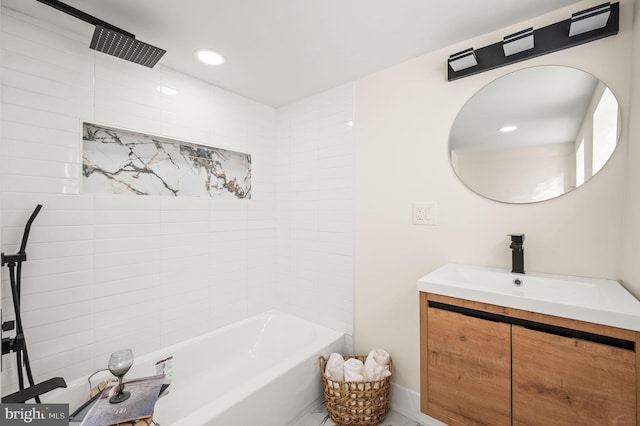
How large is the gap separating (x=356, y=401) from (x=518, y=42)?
227 cm

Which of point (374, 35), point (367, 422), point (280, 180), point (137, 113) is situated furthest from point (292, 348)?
point (374, 35)

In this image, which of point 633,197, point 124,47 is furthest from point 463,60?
point 124,47

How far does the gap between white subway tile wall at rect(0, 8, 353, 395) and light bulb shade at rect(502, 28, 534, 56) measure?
110 centimetres

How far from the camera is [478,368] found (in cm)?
128

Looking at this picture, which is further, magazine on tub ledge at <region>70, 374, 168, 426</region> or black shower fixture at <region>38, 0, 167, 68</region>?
black shower fixture at <region>38, 0, 167, 68</region>

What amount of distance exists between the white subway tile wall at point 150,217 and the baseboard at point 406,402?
0.63 metres

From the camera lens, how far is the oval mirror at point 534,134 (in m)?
1.42

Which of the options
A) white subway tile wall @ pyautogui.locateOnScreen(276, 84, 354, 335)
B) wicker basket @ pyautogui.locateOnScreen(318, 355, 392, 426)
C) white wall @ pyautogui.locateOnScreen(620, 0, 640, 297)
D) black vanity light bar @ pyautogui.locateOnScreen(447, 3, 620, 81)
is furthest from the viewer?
white subway tile wall @ pyautogui.locateOnScreen(276, 84, 354, 335)

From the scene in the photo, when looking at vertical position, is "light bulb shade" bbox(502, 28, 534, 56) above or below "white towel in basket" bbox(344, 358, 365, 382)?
above

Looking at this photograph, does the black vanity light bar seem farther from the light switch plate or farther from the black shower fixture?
the black shower fixture

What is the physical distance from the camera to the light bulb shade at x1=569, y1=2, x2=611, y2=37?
129 centimetres

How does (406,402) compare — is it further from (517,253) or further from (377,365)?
(517,253)

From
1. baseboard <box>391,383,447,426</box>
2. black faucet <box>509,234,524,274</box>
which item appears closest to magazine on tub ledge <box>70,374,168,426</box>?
baseboard <box>391,383,447,426</box>

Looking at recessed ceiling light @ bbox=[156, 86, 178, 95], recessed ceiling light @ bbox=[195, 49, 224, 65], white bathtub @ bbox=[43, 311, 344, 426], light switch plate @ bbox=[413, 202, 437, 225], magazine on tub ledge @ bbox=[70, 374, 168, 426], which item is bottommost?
white bathtub @ bbox=[43, 311, 344, 426]
